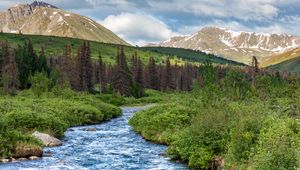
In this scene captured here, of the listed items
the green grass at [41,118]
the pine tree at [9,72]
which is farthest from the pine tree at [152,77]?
the green grass at [41,118]

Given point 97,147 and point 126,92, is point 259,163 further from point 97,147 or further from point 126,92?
point 126,92

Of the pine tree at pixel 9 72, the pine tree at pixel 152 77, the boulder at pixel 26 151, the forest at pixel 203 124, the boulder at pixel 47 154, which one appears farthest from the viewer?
the pine tree at pixel 152 77

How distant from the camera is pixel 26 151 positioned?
129 ft

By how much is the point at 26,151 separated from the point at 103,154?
295 inches

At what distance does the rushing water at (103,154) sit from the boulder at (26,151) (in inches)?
47.2

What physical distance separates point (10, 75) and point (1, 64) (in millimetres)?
11322

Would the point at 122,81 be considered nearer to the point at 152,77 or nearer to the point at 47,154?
the point at 152,77

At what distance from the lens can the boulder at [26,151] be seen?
1532 inches

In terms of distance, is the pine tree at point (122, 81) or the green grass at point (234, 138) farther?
the pine tree at point (122, 81)

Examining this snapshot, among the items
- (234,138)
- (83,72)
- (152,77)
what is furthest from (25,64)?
(234,138)

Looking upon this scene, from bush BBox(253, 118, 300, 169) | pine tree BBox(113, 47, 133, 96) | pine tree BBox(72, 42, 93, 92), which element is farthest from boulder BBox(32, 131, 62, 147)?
pine tree BBox(113, 47, 133, 96)

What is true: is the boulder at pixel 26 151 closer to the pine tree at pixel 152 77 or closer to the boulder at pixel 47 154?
the boulder at pixel 47 154

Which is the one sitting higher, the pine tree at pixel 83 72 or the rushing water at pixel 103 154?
the pine tree at pixel 83 72

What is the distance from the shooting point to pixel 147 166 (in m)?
36.5
